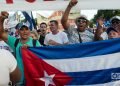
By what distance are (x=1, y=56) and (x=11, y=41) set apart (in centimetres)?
286

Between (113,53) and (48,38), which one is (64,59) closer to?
(113,53)

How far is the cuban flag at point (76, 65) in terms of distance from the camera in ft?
20.0

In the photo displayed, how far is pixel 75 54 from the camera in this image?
620cm

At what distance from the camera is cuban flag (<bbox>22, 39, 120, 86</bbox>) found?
6.11 metres

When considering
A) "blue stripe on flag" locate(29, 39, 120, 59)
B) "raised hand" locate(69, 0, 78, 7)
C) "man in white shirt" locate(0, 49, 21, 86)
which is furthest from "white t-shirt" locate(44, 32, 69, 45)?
"man in white shirt" locate(0, 49, 21, 86)

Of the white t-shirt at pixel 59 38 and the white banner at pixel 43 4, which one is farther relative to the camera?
the white t-shirt at pixel 59 38

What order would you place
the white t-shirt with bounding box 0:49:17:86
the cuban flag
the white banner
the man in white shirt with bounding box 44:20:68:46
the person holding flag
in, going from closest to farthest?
the white t-shirt with bounding box 0:49:17:86 < the white banner < the cuban flag < the person holding flag < the man in white shirt with bounding box 44:20:68:46

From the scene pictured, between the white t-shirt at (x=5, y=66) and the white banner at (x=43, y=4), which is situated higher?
the white banner at (x=43, y=4)

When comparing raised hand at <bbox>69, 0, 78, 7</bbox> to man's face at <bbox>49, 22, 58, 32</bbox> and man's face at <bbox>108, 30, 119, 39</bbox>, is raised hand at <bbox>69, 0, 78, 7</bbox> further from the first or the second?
man's face at <bbox>49, 22, 58, 32</bbox>

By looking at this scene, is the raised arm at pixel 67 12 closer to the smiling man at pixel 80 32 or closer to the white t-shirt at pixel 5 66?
the smiling man at pixel 80 32

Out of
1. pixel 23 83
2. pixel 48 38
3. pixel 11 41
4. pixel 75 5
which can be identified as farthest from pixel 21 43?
pixel 48 38

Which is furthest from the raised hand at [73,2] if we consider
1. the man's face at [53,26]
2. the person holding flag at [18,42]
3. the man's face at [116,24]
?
the man's face at [53,26]

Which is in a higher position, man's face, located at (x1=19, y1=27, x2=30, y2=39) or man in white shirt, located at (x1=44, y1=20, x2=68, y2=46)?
man's face, located at (x1=19, y1=27, x2=30, y2=39)

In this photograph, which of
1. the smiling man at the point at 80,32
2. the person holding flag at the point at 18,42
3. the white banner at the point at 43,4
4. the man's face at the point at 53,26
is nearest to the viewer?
the white banner at the point at 43,4
